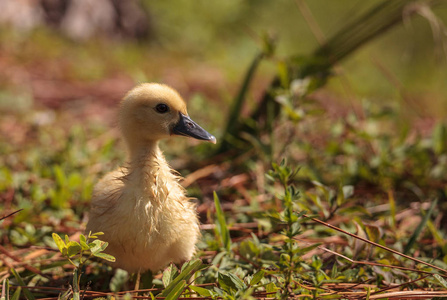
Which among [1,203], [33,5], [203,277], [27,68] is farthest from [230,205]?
[33,5]

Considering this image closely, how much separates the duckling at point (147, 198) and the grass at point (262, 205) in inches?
4.1

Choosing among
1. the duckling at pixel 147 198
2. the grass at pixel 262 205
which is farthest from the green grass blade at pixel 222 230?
the duckling at pixel 147 198

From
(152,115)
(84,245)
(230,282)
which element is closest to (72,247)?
(84,245)

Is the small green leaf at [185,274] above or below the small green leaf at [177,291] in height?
above

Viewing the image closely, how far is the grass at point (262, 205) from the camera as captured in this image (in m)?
1.66

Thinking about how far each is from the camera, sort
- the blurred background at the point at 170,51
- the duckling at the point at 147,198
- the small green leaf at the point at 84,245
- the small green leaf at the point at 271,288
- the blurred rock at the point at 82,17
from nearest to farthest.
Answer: the small green leaf at the point at 84,245 → the small green leaf at the point at 271,288 → the duckling at the point at 147,198 → the blurred background at the point at 170,51 → the blurred rock at the point at 82,17

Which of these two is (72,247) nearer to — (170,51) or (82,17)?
(170,51)

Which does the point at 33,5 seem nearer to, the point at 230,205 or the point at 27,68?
the point at 27,68

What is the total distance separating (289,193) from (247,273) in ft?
1.61

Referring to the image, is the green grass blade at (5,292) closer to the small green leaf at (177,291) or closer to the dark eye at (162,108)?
the small green leaf at (177,291)

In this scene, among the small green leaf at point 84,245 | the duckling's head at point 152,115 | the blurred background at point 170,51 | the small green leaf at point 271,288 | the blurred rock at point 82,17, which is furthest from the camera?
the blurred rock at point 82,17

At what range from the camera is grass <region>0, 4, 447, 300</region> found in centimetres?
166

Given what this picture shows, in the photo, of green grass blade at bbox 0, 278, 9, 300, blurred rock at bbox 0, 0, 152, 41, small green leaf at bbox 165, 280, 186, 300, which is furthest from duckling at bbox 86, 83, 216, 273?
blurred rock at bbox 0, 0, 152, 41

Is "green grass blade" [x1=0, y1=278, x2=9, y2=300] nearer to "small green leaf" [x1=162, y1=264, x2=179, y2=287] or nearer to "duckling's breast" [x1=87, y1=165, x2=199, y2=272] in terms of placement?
"duckling's breast" [x1=87, y1=165, x2=199, y2=272]
